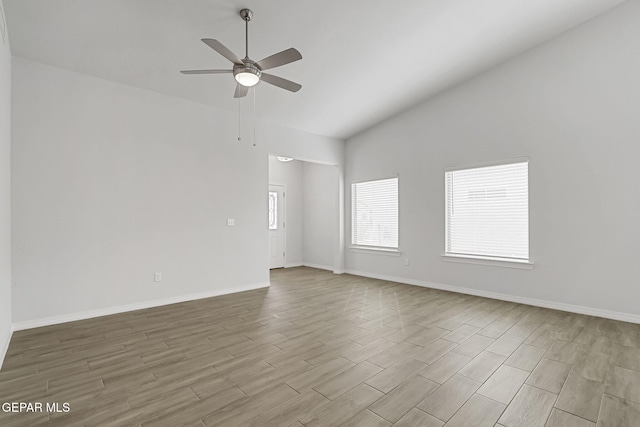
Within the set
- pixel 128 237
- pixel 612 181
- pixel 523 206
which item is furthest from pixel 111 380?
pixel 612 181

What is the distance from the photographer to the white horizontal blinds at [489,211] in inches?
190

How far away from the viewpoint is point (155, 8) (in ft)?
10.4

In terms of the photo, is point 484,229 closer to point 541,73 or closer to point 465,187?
point 465,187

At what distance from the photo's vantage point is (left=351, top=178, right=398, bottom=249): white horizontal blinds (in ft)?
21.5

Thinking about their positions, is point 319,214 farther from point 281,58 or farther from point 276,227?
point 281,58

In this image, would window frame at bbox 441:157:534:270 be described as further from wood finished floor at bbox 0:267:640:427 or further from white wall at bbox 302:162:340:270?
white wall at bbox 302:162:340:270

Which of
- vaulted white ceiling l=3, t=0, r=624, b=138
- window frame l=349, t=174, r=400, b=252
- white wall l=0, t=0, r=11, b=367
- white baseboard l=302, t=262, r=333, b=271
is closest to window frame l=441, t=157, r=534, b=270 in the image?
window frame l=349, t=174, r=400, b=252

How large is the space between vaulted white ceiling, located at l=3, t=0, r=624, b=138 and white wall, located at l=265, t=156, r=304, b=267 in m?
3.06

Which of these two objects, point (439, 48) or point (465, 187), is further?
point (465, 187)

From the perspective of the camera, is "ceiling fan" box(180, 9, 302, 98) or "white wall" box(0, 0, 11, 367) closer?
"ceiling fan" box(180, 9, 302, 98)

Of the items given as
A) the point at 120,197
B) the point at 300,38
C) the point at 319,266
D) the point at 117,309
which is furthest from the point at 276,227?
the point at 300,38

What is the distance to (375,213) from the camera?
688cm

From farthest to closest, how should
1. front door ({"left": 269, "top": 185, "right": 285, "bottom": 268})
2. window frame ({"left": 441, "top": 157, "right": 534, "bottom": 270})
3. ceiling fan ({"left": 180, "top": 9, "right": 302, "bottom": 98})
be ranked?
front door ({"left": 269, "top": 185, "right": 285, "bottom": 268}), window frame ({"left": 441, "top": 157, "right": 534, "bottom": 270}), ceiling fan ({"left": 180, "top": 9, "right": 302, "bottom": 98})

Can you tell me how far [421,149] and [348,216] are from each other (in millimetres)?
2269
